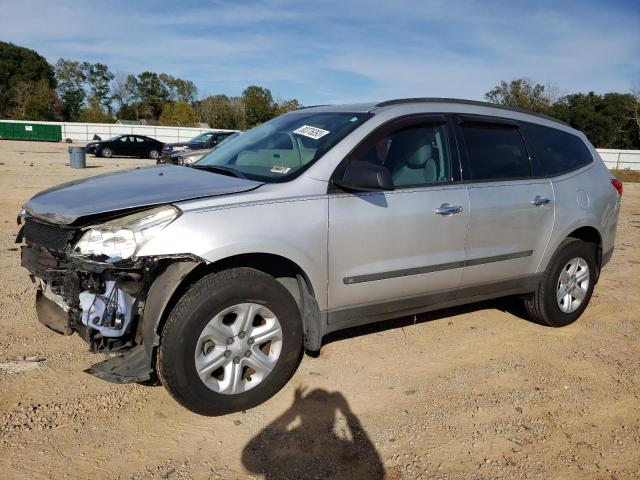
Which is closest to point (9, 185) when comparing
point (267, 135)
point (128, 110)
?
point (267, 135)

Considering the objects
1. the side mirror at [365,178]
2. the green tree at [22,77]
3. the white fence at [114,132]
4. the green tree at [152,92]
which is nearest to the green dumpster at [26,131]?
the white fence at [114,132]

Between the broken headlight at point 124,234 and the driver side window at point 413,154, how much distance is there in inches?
54.6

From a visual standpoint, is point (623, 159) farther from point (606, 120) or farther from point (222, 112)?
point (222, 112)

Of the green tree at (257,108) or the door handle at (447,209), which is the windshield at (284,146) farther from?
the green tree at (257,108)

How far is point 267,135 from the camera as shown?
4281 mm

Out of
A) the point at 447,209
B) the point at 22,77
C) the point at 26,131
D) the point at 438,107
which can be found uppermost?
the point at 22,77

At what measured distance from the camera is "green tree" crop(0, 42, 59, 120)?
230 feet

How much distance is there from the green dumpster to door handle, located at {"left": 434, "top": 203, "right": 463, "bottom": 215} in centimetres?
5016

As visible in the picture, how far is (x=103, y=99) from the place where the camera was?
8881 centimetres

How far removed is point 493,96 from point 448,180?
62.6m

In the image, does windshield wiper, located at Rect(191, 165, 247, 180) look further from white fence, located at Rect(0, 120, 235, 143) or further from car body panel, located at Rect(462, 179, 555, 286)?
white fence, located at Rect(0, 120, 235, 143)

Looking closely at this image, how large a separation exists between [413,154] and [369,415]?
72.9 inches

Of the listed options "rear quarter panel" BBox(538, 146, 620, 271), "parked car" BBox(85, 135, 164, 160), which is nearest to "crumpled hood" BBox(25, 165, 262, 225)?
"rear quarter panel" BBox(538, 146, 620, 271)

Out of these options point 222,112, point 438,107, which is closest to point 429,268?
point 438,107
